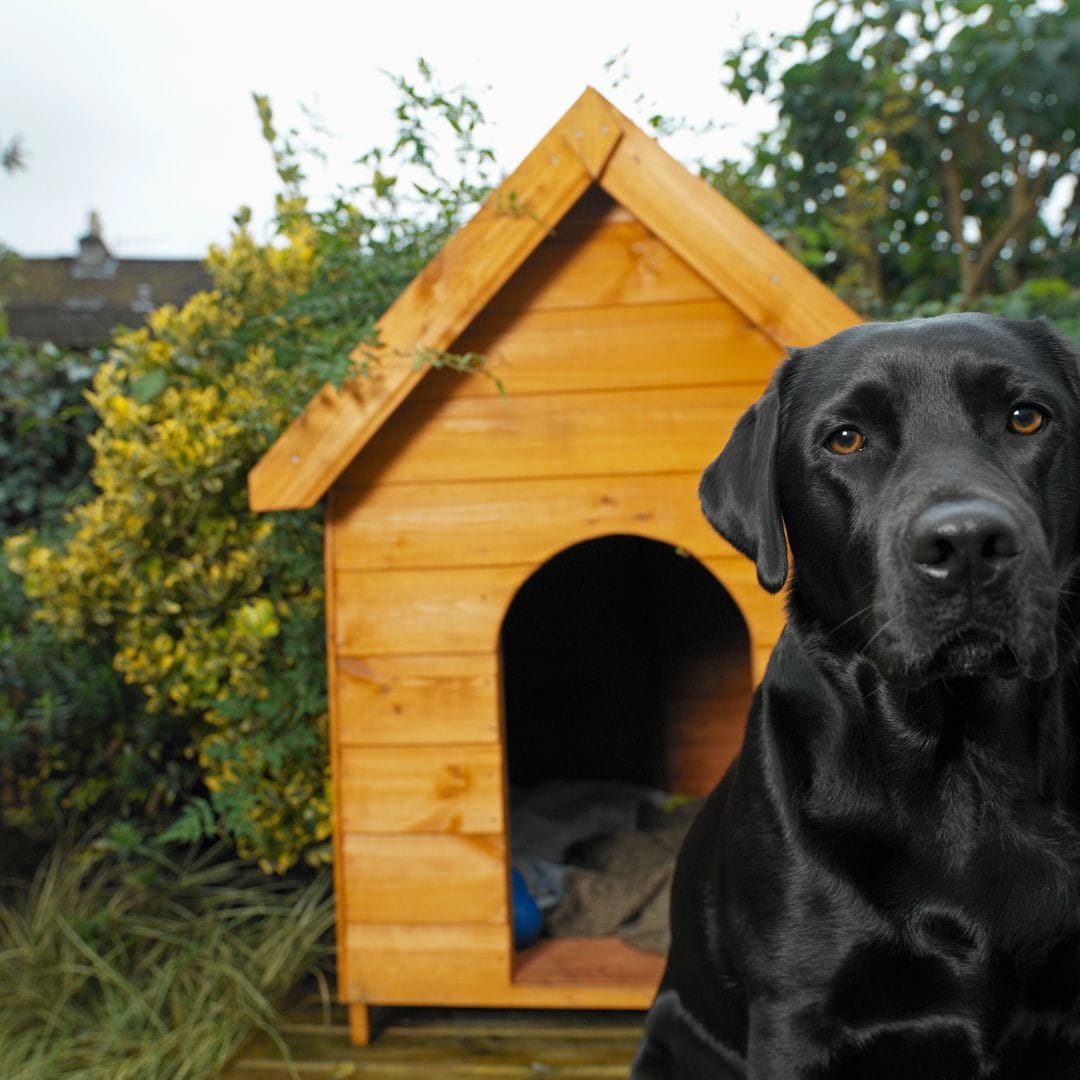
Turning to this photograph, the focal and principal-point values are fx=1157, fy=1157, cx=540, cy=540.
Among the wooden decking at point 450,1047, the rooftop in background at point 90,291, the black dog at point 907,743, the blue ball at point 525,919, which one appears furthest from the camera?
the rooftop in background at point 90,291

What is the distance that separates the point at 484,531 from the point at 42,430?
2625 millimetres

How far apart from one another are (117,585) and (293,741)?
756 mm

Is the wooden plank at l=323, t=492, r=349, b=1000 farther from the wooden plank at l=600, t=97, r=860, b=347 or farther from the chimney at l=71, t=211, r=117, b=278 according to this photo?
the chimney at l=71, t=211, r=117, b=278

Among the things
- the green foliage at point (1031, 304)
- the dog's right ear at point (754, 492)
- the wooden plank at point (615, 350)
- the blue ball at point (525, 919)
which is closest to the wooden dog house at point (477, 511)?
the wooden plank at point (615, 350)

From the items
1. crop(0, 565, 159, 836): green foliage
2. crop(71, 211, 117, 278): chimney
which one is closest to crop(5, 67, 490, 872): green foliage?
crop(0, 565, 159, 836): green foliage

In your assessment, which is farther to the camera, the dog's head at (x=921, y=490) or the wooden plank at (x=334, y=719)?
the wooden plank at (x=334, y=719)

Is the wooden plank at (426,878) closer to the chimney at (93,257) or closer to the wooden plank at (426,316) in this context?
the wooden plank at (426,316)

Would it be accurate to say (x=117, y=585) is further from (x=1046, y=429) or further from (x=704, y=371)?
(x=1046, y=429)

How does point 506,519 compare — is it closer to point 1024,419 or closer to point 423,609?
point 423,609

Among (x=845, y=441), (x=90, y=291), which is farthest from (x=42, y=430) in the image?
(x=90, y=291)

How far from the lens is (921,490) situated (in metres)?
1.33

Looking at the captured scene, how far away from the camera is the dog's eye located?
151 centimetres

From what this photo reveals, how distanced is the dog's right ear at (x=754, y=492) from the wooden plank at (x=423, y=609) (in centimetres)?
108

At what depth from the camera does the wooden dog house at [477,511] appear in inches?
103
